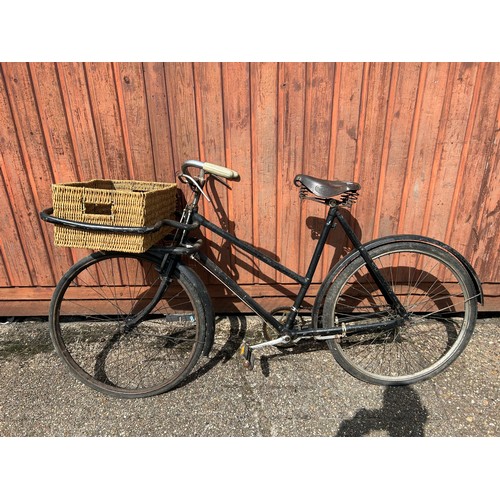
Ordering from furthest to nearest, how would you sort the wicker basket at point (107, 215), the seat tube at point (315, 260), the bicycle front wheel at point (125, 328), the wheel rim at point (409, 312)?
the wheel rim at point (409, 312) → the bicycle front wheel at point (125, 328) → the seat tube at point (315, 260) → the wicker basket at point (107, 215)

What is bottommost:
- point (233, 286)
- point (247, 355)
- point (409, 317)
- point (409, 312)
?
point (247, 355)

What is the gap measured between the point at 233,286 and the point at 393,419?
1.30m

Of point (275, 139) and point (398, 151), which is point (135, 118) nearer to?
point (275, 139)

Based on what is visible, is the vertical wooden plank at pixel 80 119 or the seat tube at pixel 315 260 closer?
the seat tube at pixel 315 260

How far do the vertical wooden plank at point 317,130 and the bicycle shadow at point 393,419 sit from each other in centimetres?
127

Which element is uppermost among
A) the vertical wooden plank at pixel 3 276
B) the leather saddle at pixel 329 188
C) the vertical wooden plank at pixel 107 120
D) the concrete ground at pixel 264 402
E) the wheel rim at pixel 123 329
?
the vertical wooden plank at pixel 107 120

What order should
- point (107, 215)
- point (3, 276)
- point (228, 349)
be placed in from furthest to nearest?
point (3, 276), point (228, 349), point (107, 215)

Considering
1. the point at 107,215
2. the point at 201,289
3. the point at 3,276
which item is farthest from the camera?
the point at 3,276

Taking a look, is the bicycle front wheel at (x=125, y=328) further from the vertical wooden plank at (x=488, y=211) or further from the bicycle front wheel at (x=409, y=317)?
the vertical wooden plank at (x=488, y=211)

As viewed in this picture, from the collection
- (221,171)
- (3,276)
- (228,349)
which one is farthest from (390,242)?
(3,276)

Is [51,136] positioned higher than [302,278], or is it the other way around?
[51,136]

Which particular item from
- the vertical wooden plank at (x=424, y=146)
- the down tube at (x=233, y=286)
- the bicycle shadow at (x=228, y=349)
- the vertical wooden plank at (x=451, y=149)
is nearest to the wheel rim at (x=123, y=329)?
the bicycle shadow at (x=228, y=349)

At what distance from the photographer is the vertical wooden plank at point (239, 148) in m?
2.21

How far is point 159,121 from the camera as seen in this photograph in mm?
2305
